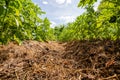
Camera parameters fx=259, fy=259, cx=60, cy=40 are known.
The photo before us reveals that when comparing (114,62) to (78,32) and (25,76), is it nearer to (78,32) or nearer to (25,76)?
(25,76)

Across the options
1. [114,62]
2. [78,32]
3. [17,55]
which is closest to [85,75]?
[114,62]

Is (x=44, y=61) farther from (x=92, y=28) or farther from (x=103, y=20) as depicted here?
(x=92, y=28)

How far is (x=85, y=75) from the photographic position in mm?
3299

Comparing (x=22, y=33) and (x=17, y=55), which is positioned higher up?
(x=22, y=33)

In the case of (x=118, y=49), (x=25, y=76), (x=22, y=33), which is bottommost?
(x=25, y=76)

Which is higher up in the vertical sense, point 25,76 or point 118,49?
point 118,49

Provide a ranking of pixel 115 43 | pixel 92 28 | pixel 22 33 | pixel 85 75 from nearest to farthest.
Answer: pixel 85 75
pixel 22 33
pixel 115 43
pixel 92 28

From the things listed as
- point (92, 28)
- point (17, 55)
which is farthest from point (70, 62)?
point (92, 28)

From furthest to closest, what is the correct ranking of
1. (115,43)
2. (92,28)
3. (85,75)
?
(92,28)
(115,43)
(85,75)

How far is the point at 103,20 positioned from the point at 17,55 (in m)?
1.94

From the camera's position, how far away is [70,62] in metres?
4.02

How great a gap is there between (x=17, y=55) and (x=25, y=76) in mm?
1598

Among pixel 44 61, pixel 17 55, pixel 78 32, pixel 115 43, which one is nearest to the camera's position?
pixel 44 61

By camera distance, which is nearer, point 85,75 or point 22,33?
point 85,75
